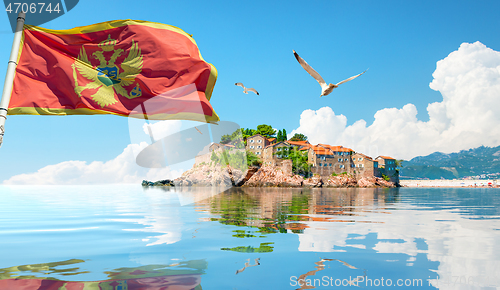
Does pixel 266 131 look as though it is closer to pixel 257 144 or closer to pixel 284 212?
pixel 257 144

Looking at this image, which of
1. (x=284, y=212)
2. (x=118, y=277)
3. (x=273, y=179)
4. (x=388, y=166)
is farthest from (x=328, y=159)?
(x=118, y=277)

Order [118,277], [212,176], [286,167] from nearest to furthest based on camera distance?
[118,277], [212,176], [286,167]

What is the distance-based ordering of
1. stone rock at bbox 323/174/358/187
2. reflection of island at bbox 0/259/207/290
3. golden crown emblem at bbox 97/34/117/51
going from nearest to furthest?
reflection of island at bbox 0/259/207/290 < golden crown emblem at bbox 97/34/117/51 < stone rock at bbox 323/174/358/187

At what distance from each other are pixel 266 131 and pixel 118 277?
388 feet

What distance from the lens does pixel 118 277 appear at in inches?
207

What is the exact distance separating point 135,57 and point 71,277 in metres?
4.88

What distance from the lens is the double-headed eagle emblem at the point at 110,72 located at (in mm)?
6910

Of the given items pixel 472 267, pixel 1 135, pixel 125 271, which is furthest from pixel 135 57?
pixel 472 267

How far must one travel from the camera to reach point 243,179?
325 ft

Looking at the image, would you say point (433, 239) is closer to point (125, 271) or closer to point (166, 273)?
point (166, 273)

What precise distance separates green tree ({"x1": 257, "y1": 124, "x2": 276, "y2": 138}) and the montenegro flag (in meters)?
115

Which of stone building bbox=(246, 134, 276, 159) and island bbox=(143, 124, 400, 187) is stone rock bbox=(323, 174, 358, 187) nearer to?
island bbox=(143, 124, 400, 187)

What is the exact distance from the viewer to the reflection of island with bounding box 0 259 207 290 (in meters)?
4.77

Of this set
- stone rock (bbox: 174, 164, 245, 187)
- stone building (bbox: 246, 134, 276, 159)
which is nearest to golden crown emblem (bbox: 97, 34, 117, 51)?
stone rock (bbox: 174, 164, 245, 187)
